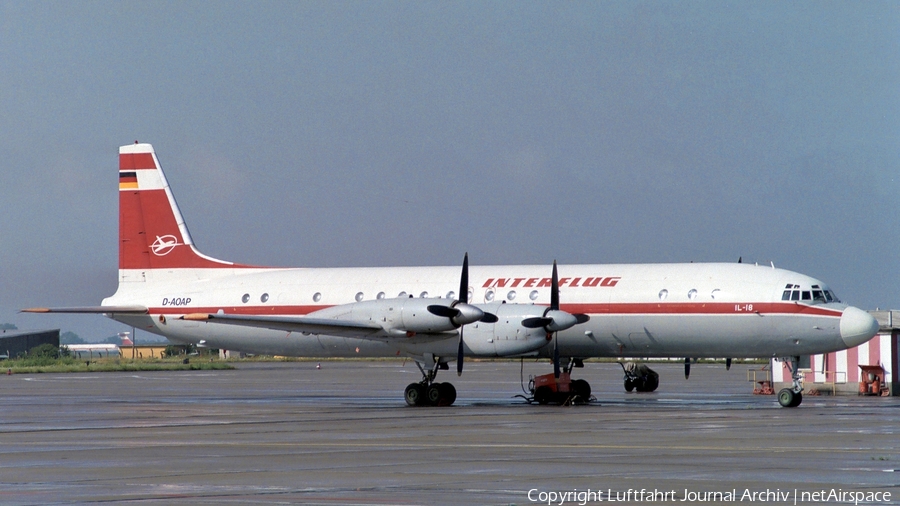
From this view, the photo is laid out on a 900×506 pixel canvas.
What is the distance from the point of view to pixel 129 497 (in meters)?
12.1

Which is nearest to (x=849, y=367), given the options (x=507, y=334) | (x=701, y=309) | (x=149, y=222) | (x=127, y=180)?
(x=701, y=309)

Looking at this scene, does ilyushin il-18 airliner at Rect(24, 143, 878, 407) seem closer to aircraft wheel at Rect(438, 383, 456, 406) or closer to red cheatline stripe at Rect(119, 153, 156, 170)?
aircraft wheel at Rect(438, 383, 456, 406)

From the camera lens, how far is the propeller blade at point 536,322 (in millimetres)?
29781

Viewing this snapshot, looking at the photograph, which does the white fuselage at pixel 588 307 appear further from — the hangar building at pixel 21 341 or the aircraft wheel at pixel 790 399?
the hangar building at pixel 21 341

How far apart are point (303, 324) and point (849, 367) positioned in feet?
62.8

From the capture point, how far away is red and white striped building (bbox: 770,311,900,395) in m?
37.7

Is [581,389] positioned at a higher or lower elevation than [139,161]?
lower

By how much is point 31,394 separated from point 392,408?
668 inches

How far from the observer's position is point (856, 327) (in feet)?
98.2

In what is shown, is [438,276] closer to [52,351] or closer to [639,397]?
[639,397]

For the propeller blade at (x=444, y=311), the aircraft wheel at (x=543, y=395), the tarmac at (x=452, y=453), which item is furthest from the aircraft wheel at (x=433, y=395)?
the aircraft wheel at (x=543, y=395)

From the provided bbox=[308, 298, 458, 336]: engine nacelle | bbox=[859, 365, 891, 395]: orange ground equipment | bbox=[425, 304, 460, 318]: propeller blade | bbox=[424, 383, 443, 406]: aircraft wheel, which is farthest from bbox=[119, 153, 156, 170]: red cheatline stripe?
bbox=[859, 365, 891, 395]: orange ground equipment

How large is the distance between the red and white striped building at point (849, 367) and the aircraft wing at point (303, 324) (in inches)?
531

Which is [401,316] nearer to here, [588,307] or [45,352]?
[588,307]
